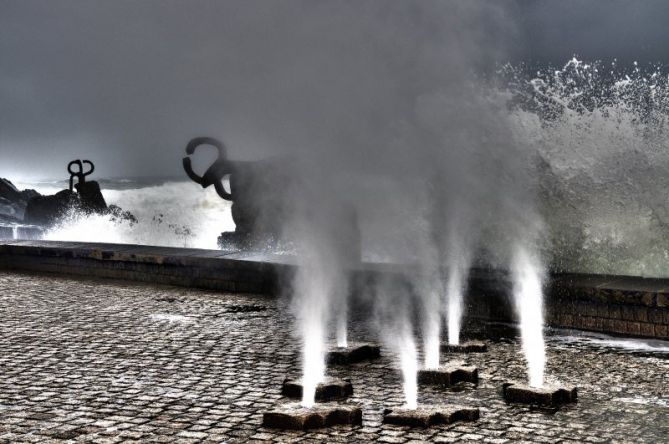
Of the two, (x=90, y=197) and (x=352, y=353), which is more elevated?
(x=90, y=197)

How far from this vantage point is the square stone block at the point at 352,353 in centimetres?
611

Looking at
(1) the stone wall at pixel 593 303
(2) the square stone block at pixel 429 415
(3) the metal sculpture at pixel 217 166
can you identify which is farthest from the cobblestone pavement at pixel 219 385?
(3) the metal sculpture at pixel 217 166

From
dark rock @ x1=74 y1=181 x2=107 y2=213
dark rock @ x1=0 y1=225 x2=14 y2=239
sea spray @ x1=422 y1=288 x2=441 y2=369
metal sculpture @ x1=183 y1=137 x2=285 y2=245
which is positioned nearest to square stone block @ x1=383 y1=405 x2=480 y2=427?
sea spray @ x1=422 y1=288 x2=441 y2=369

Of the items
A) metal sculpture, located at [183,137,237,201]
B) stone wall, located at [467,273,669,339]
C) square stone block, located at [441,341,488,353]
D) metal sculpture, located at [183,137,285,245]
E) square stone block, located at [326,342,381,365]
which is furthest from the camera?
metal sculpture, located at [183,137,237,201]

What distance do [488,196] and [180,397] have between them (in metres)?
10.7

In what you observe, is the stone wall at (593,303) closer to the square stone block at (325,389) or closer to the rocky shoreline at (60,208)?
Answer: the square stone block at (325,389)

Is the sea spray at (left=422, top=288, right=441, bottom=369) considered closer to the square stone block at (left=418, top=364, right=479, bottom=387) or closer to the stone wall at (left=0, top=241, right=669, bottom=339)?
the square stone block at (left=418, top=364, right=479, bottom=387)

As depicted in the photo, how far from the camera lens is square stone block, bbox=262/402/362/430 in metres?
4.24

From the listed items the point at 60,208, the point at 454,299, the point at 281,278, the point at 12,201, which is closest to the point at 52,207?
the point at 60,208

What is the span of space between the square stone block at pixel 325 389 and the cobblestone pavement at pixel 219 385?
0.08 meters

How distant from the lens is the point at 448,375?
210 inches

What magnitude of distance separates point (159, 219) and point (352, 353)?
41.5 m

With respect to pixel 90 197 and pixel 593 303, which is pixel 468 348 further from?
pixel 90 197

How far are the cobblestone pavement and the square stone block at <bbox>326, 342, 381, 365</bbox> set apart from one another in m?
0.11
